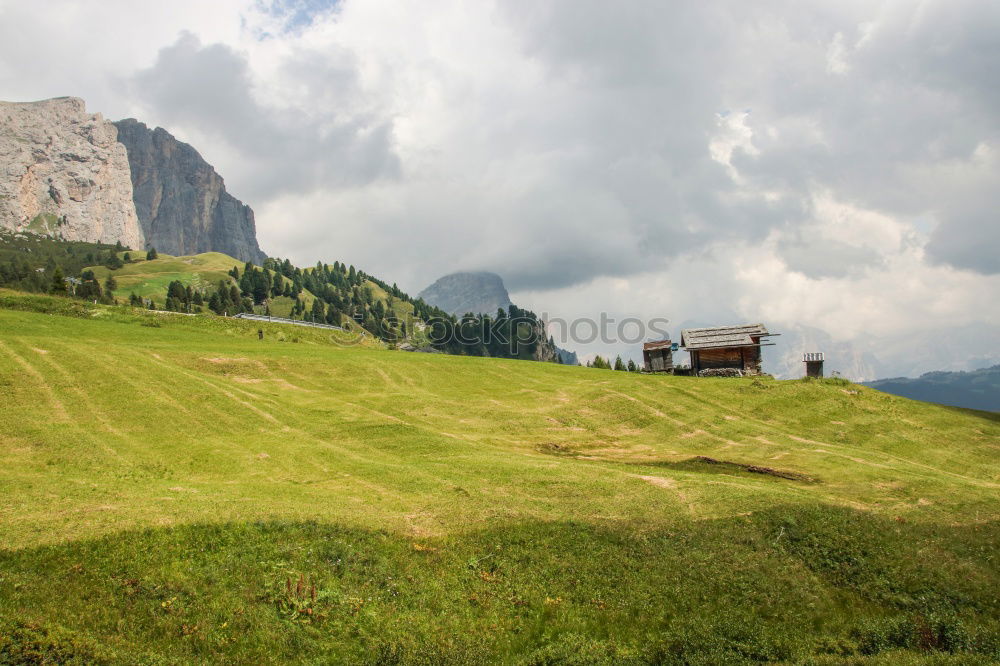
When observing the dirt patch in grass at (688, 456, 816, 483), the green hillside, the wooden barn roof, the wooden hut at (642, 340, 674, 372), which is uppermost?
the wooden barn roof

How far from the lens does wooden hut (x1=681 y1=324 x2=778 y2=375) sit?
269ft

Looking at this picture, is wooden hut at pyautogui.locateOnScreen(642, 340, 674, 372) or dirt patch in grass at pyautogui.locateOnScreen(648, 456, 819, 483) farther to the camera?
wooden hut at pyautogui.locateOnScreen(642, 340, 674, 372)

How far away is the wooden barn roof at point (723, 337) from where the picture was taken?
82.1m

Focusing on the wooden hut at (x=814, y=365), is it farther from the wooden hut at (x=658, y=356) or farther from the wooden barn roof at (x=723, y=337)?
the wooden hut at (x=658, y=356)

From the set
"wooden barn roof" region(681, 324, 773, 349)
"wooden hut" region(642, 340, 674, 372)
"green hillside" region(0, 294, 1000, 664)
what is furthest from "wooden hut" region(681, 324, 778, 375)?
"green hillside" region(0, 294, 1000, 664)

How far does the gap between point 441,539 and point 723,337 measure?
7285cm

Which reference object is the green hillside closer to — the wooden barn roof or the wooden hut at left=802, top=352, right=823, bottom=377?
the wooden hut at left=802, top=352, right=823, bottom=377

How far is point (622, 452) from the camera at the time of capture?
39844 mm

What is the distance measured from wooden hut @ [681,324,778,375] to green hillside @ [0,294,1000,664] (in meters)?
40.3

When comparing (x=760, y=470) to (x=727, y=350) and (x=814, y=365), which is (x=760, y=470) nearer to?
(x=814, y=365)

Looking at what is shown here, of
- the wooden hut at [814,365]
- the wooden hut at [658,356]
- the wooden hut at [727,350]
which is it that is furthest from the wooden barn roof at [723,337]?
the wooden hut at [814,365]

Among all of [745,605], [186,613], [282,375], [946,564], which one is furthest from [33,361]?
[946,564]

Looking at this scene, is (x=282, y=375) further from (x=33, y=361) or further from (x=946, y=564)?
(x=946, y=564)

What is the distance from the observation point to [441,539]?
20438 millimetres
